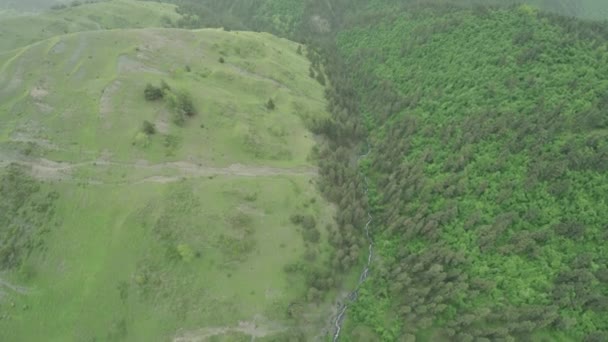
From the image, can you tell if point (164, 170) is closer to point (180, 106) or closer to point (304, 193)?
point (180, 106)

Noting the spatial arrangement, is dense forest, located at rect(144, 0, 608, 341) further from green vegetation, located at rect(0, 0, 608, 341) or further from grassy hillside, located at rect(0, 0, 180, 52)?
grassy hillside, located at rect(0, 0, 180, 52)

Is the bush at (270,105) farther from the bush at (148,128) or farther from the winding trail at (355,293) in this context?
the winding trail at (355,293)

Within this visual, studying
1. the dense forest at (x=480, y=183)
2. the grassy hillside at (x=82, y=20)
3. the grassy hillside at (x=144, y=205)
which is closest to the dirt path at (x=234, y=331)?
the grassy hillside at (x=144, y=205)

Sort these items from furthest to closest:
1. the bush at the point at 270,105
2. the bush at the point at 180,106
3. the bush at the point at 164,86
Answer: the bush at the point at 270,105
the bush at the point at 164,86
the bush at the point at 180,106

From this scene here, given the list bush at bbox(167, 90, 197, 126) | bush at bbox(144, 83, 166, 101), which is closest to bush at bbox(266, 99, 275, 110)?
bush at bbox(167, 90, 197, 126)

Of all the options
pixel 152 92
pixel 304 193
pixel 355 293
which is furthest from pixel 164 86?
pixel 355 293

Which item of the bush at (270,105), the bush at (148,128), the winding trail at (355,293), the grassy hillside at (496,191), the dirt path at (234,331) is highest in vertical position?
the grassy hillside at (496,191)
